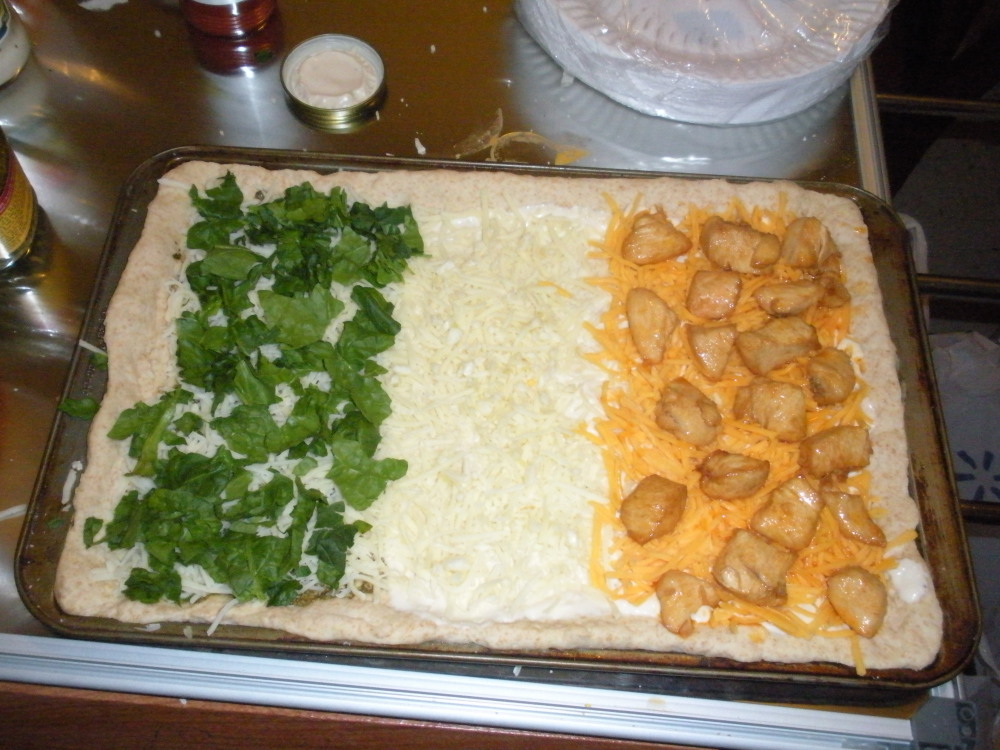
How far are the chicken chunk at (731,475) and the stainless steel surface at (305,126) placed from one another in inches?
51.0

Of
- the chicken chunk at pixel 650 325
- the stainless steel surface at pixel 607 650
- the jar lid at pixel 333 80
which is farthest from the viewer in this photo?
the jar lid at pixel 333 80

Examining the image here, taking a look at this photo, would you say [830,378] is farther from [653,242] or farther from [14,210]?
[14,210]

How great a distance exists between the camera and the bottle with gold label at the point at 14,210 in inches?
98.3

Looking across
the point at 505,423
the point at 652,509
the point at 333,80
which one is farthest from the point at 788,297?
the point at 333,80

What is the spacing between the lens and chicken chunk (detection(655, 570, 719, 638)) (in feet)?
6.85

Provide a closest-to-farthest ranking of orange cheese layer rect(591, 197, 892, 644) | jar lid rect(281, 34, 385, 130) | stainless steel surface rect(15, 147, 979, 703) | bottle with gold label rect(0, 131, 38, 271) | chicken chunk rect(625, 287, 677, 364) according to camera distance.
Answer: stainless steel surface rect(15, 147, 979, 703)
orange cheese layer rect(591, 197, 892, 644)
chicken chunk rect(625, 287, 677, 364)
bottle with gold label rect(0, 131, 38, 271)
jar lid rect(281, 34, 385, 130)

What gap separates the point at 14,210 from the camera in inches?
102

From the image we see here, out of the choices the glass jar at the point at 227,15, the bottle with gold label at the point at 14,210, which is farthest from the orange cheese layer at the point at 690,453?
the bottle with gold label at the point at 14,210

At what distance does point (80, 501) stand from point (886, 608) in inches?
89.6

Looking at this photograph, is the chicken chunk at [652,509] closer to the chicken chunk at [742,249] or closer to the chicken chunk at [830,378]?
the chicken chunk at [830,378]

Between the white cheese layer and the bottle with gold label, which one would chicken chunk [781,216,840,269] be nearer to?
the white cheese layer

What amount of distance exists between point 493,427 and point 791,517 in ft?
2.91

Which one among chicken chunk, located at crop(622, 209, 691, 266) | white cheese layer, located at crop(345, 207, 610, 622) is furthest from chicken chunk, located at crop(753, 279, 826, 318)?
white cheese layer, located at crop(345, 207, 610, 622)

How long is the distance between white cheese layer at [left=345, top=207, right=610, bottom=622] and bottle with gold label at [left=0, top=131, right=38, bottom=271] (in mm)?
1326
